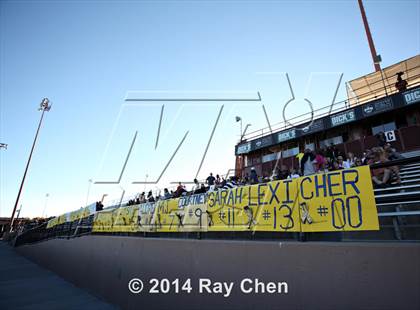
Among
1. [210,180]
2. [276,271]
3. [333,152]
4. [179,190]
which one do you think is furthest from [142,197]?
[333,152]

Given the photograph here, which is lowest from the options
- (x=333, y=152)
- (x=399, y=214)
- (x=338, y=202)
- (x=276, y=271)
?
(x=276, y=271)

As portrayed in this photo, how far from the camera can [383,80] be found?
723 inches

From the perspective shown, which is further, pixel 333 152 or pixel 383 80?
pixel 383 80

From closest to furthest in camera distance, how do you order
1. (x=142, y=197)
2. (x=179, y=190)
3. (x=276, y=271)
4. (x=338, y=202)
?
(x=338, y=202)
(x=276, y=271)
(x=179, y=190)
(x=142, y=197)

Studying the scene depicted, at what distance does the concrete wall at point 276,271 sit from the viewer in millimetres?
3027

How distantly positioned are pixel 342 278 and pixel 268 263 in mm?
1331

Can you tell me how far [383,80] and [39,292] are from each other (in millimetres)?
27697

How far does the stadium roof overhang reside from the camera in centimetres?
1692

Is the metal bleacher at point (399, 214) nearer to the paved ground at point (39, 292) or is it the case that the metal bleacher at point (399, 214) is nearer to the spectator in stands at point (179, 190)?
the paved ground at point (39, 292)

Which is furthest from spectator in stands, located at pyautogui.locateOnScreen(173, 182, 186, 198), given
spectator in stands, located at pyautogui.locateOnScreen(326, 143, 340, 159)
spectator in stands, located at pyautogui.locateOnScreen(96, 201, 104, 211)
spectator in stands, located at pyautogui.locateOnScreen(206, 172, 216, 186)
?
spectator in stands, located at pyautogui.locateOnScreen(326, 143, 340, 159)

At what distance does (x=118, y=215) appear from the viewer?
9.97 metres

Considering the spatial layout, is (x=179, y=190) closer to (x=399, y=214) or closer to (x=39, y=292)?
(x=39, y=292)

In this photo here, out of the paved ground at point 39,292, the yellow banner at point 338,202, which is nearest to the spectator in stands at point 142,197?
the paved ground at point 39,292

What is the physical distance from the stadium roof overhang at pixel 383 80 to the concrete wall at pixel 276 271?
51.2 feet
